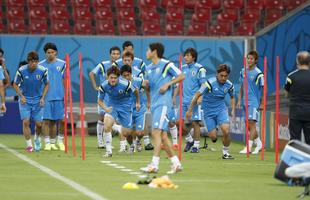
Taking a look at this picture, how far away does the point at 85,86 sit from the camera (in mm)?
34594

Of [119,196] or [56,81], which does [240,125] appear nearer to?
[56,81]

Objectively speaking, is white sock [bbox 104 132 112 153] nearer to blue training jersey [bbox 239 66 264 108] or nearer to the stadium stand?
blue training jersey [bbox 239 66 264 108]

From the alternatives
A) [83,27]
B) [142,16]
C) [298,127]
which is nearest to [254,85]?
[298,127]

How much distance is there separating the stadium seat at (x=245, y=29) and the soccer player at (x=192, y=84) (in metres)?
11.7

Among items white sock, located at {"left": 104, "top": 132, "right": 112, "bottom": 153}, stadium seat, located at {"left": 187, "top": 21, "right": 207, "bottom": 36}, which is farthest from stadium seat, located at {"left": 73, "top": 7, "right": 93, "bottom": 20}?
white sock, located at {"left": 104, "top": 132, "right": 112, "bottom": 153}

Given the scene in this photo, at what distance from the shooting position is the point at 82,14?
3759 centimetres

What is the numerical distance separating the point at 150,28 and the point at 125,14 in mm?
1191

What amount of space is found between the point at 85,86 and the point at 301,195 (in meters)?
20.9

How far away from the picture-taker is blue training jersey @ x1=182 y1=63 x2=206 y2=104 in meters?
25.2

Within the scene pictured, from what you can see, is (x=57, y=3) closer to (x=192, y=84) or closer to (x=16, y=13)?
(x=16, y=13)

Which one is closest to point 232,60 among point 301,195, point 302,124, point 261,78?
point 261,78

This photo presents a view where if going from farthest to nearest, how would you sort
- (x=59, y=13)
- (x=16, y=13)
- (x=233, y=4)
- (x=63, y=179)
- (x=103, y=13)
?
(x=233, y=4) < (x=103, y=13) < (x=59, y=13) < (x=16, y=13) < (x=63, y=179)

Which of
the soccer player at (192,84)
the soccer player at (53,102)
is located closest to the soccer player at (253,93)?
the soccer player at (192,84)

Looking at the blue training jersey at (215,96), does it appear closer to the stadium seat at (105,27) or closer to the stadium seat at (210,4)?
the stadium seat at (105,27)
